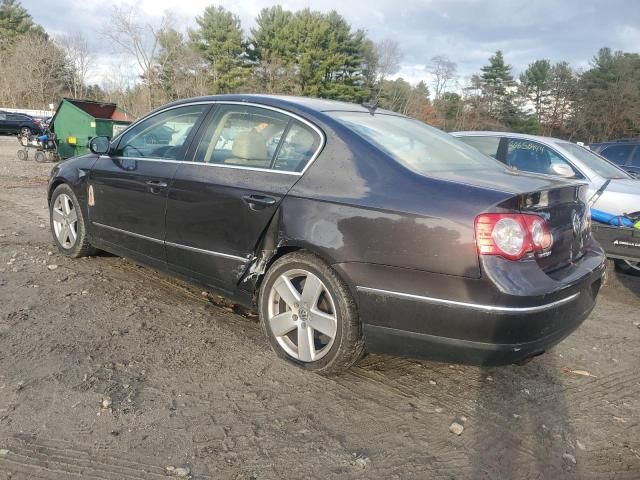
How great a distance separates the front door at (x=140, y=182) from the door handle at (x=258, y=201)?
859 mm

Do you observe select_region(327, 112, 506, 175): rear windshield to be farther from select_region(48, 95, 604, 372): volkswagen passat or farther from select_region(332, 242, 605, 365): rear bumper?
select_region(332, 242, 605, 365): rear bumper

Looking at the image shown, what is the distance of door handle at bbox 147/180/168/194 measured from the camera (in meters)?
3.87

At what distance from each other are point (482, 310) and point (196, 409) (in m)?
1.51

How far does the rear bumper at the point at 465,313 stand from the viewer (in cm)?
247

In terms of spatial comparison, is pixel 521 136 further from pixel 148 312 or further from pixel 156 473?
pixel 156 473

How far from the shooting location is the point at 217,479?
2158 mm

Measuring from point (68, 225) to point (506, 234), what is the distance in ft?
13.8

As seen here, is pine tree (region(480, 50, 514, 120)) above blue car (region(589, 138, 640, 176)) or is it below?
above

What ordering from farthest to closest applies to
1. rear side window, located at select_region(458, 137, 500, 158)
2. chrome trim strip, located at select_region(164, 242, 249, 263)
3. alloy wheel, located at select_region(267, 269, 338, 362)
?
rear side window, located at select_region(458, 137, 500, 158)
chrome trim strip, located at select_region(164, 242, 249, 263)
alloy wheel, located at select_region(267, 269, 338, 362)

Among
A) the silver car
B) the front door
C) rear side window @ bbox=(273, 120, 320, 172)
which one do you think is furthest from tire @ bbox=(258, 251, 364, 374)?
the silver car

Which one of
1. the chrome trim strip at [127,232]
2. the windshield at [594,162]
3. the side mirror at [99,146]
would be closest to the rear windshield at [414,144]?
the chrome trim strip at [127,232]

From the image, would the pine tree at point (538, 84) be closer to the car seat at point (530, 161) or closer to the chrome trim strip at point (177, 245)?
the car seat at point (530, 161)

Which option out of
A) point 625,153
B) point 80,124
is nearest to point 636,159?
point 625,153

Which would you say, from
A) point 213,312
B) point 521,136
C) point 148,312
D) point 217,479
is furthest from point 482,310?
point 521,136
